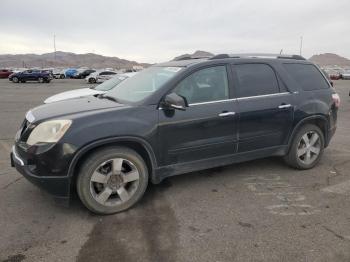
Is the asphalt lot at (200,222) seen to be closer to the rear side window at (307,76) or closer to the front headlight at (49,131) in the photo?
the front headlight at (49,131)

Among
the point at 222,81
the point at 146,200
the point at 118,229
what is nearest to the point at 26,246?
the point at 118,229

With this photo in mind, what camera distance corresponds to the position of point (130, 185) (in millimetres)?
4129

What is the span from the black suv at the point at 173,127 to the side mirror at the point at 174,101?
1 centimetres

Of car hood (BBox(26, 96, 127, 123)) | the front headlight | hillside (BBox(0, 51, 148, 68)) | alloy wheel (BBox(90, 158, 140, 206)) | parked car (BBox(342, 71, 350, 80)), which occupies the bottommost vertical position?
alloy wheel (BBox(90, 158, 140, 206))

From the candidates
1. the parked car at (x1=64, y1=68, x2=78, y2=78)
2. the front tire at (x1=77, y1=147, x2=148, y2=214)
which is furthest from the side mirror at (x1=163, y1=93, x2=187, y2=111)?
the parked car at (x1=64, y1=68, x2=78, y2=78)

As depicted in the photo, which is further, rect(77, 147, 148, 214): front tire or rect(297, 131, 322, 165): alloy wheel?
rect(297, 131, 322, 165): alloy wheel

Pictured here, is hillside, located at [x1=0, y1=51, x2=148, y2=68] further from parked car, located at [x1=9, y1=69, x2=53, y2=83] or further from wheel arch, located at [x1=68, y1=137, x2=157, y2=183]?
wheel arch, located at [x1=68, y1=137, x2=157, y2=183]

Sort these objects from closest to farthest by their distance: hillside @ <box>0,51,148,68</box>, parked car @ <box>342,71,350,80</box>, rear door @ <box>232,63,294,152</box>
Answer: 1. rear door @ <box>232,63,294,152</box>
2. parked car @ <box>342,71,350,80</box>
3. hillside @ <box>0,51,148,68</box>

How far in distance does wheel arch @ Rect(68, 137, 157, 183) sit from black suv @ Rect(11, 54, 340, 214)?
0.04 ft

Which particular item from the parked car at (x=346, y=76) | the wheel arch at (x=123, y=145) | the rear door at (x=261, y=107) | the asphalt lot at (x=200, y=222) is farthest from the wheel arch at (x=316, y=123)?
the parked car at (x=346, y=76)

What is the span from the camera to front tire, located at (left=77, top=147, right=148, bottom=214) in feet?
12.5

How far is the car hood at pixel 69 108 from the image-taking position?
13.1 feet

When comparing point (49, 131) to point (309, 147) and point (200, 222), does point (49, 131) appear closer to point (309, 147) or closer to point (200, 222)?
point (200, 222)

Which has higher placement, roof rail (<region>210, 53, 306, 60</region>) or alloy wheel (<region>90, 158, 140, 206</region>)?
roof rail (<region>210, 53, 306, 60</region>)
